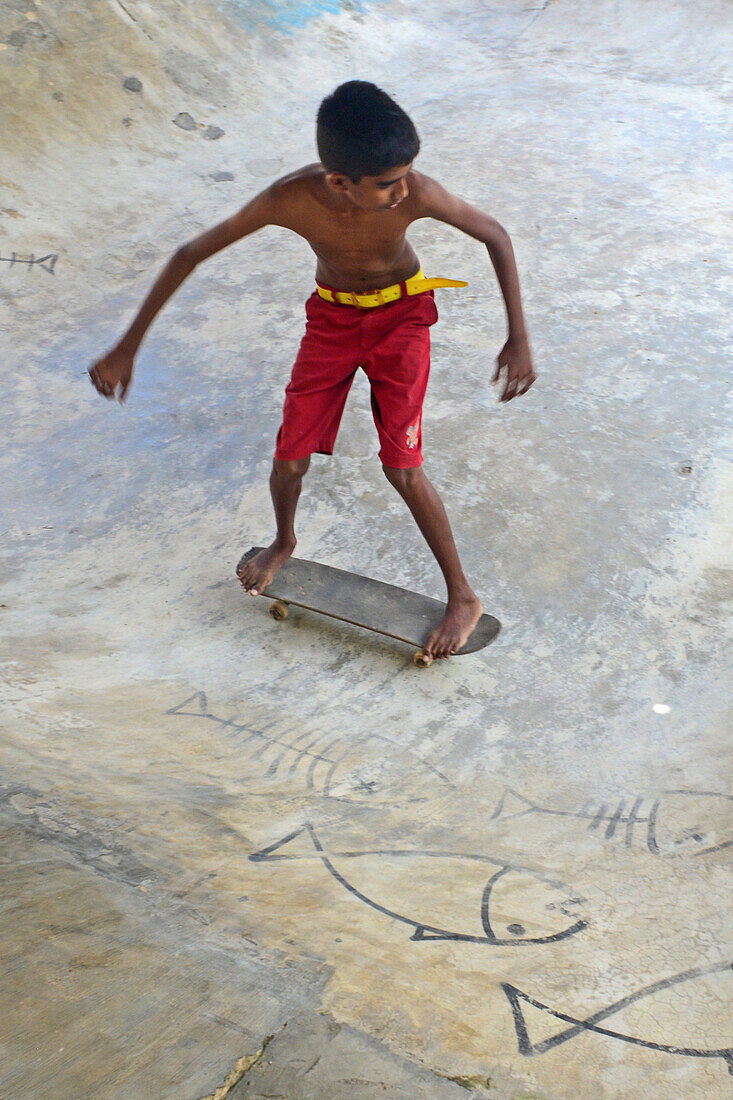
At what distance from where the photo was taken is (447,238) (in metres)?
4.99

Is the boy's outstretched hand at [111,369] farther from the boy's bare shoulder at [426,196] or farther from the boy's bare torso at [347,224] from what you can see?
the boy's bare shoulder at [426,196]

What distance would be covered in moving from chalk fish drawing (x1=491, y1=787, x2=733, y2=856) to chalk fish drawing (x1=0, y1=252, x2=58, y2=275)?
159 inches

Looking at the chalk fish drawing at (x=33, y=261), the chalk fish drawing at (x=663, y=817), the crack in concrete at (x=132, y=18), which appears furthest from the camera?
the crack in concrete at (x=132, y=18)

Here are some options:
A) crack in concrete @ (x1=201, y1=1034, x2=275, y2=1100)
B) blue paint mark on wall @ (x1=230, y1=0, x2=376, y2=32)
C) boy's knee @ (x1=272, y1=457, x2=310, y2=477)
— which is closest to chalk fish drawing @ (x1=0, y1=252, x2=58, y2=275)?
boy's knee @ (x1=272, y1=457, x2=310, y2=477)

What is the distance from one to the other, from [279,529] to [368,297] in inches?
33.2

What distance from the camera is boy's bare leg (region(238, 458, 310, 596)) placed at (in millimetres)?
2660

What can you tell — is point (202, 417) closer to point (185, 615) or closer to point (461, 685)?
point (185, 615)

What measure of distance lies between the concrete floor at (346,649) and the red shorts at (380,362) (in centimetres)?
71

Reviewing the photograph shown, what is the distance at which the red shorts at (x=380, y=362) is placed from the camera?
2410 millimetres

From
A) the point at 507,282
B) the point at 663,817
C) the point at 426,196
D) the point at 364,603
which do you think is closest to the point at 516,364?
the point at 507,282

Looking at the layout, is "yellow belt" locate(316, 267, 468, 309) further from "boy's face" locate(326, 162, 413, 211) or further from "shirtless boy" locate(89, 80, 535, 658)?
"boy's face" locate(326, 162, 413, 211)

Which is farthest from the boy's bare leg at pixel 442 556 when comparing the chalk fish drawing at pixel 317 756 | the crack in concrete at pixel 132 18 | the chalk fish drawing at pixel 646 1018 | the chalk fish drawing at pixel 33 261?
the crack in concrete at pixel 132 18

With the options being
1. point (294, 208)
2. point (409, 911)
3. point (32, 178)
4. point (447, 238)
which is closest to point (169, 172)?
point (32, 178)

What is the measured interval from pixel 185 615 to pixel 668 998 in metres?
1.89
